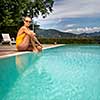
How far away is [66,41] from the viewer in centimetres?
3359

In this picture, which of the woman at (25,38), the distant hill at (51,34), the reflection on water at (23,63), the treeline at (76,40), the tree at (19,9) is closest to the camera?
the reflection on water at (23,63)

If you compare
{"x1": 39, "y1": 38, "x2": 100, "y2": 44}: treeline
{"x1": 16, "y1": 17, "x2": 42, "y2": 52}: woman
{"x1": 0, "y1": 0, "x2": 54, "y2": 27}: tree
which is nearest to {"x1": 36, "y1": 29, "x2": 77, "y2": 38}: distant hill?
{"x1": 39, "y1": 38, "x2": 100, "y2": 44}: treeline

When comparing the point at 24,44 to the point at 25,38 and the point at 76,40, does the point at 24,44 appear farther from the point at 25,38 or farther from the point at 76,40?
the point at 76,40

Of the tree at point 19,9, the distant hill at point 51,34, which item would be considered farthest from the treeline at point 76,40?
the tree at point 19,9

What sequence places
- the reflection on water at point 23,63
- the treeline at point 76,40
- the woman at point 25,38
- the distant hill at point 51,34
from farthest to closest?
the distant hill at point 51,34 → the treeline at point 76,40 → the woman at point 25,38 → the reflection on water at point 23,63

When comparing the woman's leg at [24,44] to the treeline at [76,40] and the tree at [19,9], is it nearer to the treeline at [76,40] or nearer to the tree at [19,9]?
the tree at [19,9]

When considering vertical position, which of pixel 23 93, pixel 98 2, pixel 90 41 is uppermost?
pixel 23 93

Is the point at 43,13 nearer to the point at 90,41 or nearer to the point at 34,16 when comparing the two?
the point at 34,16

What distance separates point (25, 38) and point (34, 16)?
1152 centimetres

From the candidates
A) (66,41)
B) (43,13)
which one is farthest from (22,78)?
(66,41)

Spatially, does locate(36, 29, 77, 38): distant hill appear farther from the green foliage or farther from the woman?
the woman

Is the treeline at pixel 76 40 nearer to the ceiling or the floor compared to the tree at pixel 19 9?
nearer to the floor

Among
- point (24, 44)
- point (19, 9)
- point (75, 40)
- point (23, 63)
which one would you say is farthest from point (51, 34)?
point (23, 63)

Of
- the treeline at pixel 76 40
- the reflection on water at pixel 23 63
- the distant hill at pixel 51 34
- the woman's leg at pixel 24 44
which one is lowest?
the distant hill at pixel 51 34
